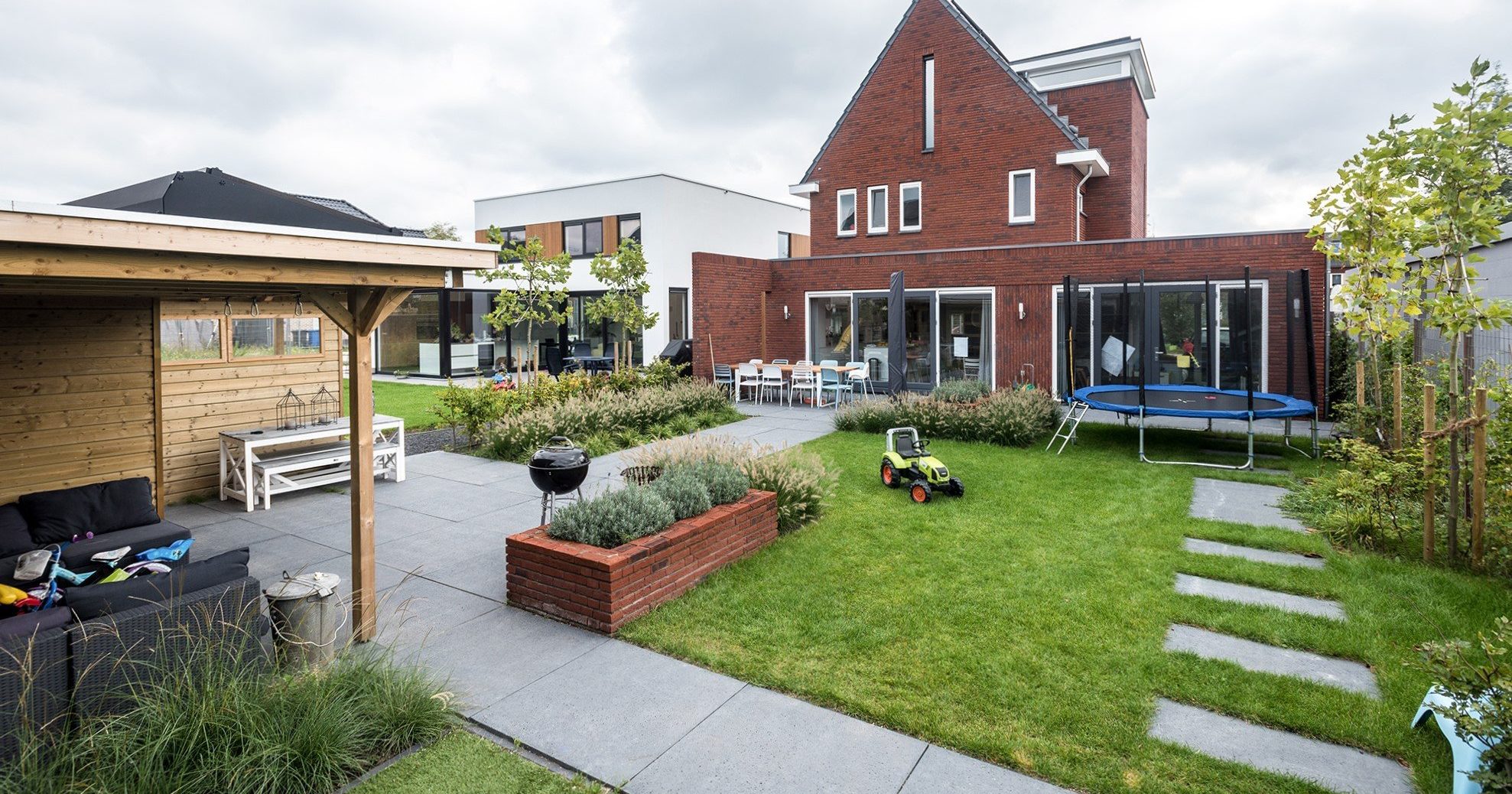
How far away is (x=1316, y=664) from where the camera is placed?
4.22 meters

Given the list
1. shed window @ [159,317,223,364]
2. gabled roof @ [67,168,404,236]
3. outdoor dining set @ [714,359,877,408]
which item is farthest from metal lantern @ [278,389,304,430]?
outdoor dining set @ [714,359,877,408]

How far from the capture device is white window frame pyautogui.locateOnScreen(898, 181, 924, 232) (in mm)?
19734

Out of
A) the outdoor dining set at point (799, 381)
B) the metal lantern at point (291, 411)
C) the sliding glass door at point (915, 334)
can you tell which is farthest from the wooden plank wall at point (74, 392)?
the sliding glass door at point (915, 334)

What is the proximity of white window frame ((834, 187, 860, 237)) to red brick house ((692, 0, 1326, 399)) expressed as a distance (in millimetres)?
48

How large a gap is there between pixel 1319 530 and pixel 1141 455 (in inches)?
127

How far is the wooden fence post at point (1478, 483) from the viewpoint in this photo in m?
5.05

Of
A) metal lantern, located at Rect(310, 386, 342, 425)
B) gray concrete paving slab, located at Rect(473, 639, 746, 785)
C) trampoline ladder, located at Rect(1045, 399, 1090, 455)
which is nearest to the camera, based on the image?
gray concrete paving slab, located at Rect(473, 639, 746, 785)

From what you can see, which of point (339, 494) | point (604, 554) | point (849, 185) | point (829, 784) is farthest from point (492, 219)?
point (829, 784)

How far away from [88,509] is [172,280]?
3.22m

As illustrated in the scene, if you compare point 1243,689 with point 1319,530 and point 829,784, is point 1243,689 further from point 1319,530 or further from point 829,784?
point 1319,530

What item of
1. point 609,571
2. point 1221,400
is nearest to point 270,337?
point 609,571

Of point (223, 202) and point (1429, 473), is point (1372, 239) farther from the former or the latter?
point (223, 202)

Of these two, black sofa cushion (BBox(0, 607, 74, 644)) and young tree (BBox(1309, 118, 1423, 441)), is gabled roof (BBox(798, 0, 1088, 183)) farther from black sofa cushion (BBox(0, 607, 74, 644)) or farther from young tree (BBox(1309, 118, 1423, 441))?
black sofa cushion (BBox(0, 607, 74, 644))

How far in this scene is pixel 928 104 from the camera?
65.3ft
